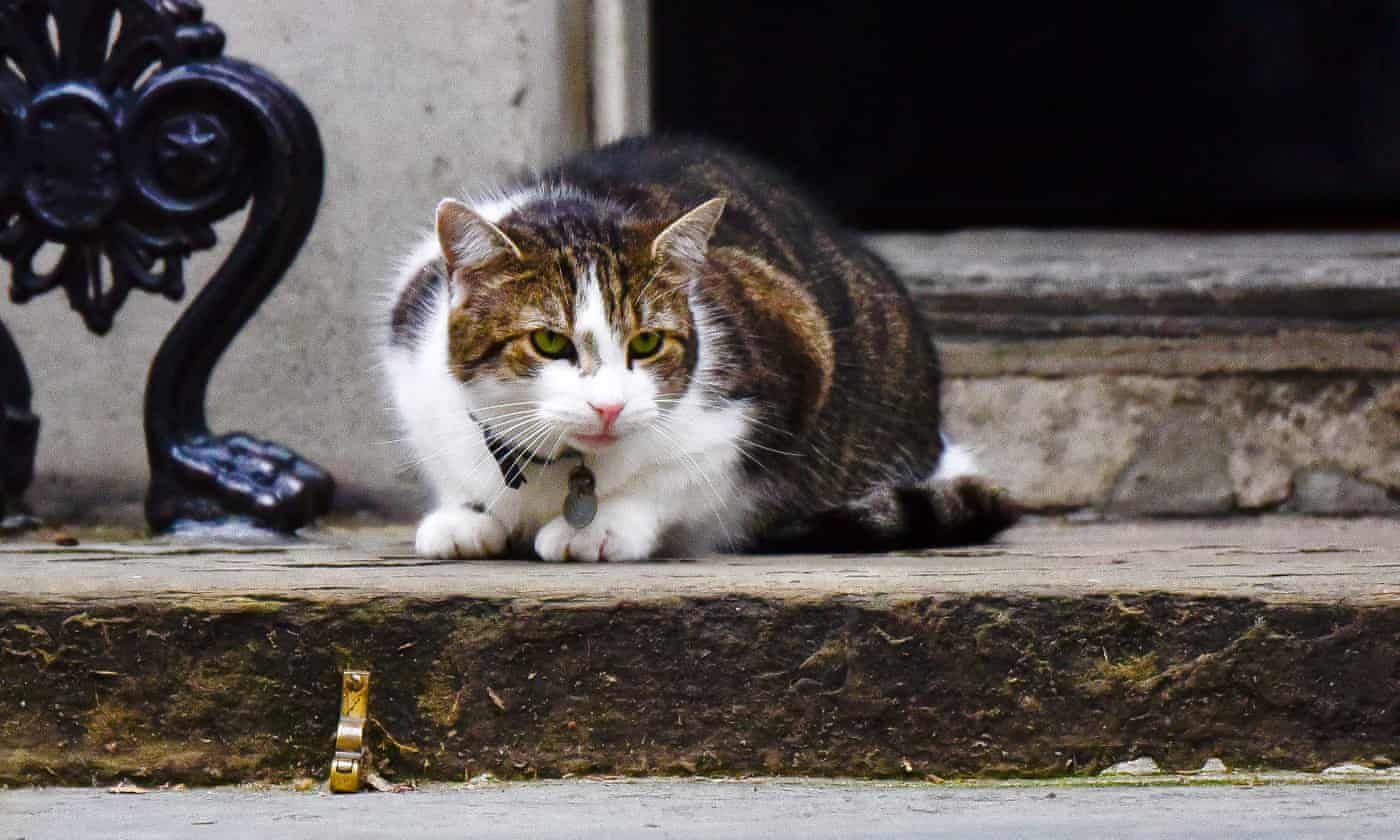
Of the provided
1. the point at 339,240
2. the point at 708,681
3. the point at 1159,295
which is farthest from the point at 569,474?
the point at 1159,295

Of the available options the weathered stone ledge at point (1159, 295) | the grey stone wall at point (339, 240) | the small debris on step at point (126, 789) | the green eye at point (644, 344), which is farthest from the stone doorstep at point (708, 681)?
the weathered stone ledge at point (1159, 295)

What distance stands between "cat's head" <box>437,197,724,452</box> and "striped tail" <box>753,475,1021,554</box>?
295 millimetres

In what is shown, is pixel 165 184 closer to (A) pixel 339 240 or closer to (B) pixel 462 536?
(A) pixel 339 240

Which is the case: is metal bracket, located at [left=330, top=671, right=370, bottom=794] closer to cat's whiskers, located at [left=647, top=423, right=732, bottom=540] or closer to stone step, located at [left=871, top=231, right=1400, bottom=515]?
cat's whiskers, located at [left=647, top=423, right=732, bottom=540]

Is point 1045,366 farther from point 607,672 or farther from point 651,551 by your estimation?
point 607,672

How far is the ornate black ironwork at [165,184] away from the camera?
2352 millimetres

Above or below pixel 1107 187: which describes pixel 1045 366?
below

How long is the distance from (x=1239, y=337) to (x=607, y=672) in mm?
1654

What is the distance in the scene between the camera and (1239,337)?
2971mm

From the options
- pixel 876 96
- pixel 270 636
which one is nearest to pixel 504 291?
pixel 270 636

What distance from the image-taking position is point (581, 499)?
2039mm

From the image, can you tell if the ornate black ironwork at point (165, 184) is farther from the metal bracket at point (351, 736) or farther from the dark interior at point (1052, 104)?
the dark interior at point (1052, 104)

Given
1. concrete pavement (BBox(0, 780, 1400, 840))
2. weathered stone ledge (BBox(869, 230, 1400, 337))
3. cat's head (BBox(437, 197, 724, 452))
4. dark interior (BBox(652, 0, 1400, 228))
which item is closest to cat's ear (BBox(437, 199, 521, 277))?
cat's head (BBox(437, 197, 724, 452))

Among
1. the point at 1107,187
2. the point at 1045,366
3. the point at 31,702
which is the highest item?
the point at 1107,187
